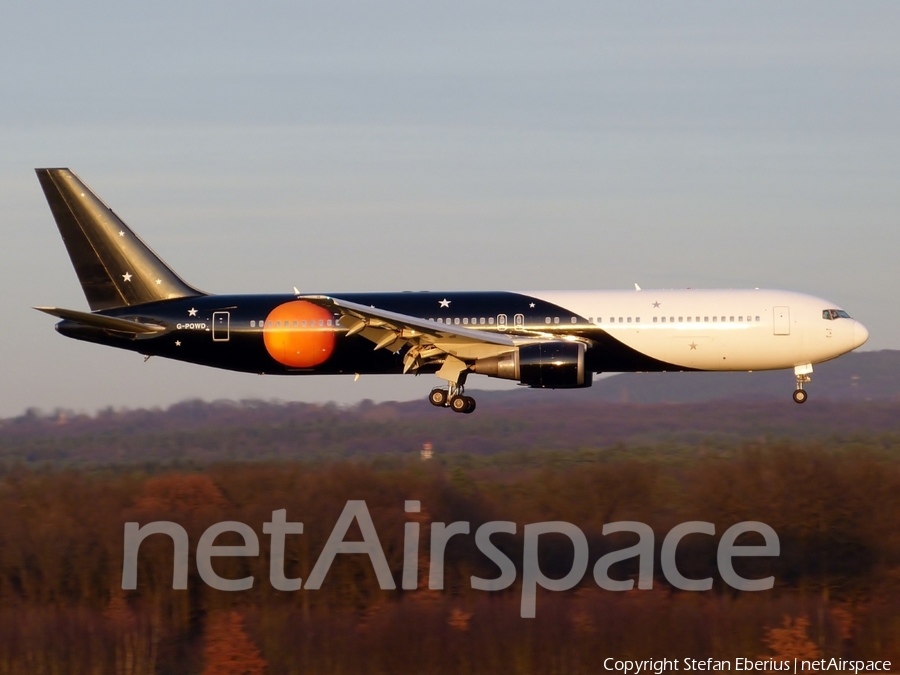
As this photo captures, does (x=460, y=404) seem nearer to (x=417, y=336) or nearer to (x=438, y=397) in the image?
(x=438, y=397)

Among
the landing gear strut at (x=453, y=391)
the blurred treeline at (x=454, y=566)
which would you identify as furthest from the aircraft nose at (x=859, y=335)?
the landing gear strut at (x=453, y=391)

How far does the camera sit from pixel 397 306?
154ft

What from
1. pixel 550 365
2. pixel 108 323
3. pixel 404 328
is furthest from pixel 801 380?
pixel 108 323

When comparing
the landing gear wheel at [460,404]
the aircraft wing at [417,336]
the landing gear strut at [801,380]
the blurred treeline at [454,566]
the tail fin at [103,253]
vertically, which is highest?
the tail fin at [103,253]

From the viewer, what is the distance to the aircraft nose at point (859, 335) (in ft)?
150

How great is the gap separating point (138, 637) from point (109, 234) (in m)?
14.5

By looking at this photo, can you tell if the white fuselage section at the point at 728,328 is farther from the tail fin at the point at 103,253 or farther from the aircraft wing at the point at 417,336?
the tail fin at the point at 103,253

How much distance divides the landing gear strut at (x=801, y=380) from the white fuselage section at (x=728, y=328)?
391mm

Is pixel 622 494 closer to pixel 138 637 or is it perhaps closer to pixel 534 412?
pixel 534 412

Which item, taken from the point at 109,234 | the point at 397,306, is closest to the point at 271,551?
the point at 397,306

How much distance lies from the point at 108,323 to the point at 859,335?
2480cm

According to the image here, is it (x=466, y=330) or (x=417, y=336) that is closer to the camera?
(x=466, y=330)

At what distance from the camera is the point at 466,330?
45219 mm

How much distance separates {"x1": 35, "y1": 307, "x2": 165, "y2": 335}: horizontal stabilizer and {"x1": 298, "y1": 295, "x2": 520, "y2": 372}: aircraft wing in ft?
19.2
